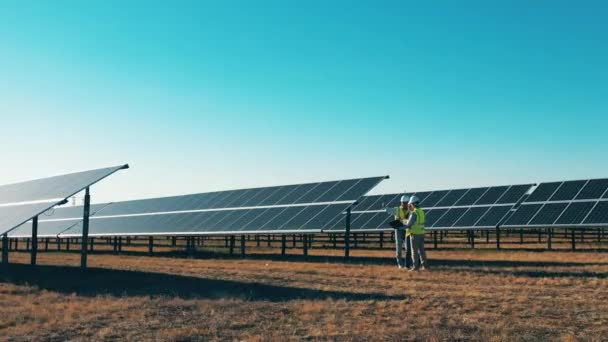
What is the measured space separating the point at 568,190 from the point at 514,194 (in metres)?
2.53

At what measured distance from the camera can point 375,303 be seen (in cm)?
Result: 991

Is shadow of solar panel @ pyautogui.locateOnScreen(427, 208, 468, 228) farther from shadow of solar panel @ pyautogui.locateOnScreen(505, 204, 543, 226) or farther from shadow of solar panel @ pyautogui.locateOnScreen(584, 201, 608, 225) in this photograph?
shadow of solar panel @ pyautogui.locateOnScreen(584, 201, 608, 225)

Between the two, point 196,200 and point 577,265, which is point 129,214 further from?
point 577,265

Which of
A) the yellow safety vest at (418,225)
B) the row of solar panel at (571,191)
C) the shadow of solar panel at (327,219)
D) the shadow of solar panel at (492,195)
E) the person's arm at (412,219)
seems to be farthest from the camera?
the shadow of solar panel at (492,195)

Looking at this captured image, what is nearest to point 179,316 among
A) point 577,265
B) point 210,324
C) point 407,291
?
point 210,324

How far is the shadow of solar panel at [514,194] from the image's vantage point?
28672 mm

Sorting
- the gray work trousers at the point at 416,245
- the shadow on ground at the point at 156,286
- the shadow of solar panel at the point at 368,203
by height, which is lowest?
the shadow on ground at the point at 156,286

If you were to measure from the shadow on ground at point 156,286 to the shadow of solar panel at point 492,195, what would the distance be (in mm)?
19258

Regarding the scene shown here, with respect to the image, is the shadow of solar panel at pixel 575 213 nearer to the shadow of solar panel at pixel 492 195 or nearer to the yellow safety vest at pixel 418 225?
the shadow of solar panel at pixel 492 195

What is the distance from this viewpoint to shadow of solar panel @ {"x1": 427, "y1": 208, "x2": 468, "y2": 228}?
90.0 ft

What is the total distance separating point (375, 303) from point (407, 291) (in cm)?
174

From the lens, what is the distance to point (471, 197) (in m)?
31.1

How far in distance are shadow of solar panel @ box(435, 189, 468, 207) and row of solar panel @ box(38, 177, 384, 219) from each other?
7.98 m

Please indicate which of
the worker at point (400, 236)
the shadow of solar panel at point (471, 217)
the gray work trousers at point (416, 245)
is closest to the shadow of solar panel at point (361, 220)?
the shadow of solar panel at point (471, 217)
